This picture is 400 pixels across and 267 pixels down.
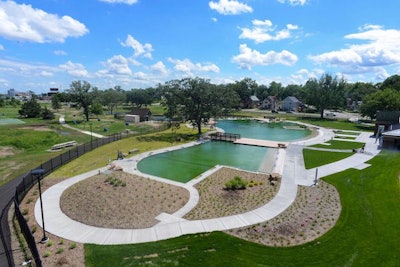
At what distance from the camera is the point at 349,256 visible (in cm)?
1201

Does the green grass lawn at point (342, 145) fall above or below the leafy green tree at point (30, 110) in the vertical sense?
below

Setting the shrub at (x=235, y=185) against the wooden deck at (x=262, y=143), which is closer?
the shrub at (x=235, y=185)

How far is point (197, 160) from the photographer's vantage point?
29.5 m

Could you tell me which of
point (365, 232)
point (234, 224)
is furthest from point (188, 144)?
point (365, 232)

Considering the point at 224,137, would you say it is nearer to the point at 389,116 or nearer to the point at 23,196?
the point at 389,116

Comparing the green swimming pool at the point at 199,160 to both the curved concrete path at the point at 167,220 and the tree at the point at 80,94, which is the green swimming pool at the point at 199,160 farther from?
the tree at the point at 80,94

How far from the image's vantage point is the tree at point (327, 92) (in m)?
71.9

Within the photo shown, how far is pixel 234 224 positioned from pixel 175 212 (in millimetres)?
4137

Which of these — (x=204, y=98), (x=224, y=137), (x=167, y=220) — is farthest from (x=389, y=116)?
(x=167, y=220)

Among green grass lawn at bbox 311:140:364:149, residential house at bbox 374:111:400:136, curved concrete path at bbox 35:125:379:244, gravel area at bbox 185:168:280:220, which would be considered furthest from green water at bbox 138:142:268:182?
residential house at bbox 374:111:400:136

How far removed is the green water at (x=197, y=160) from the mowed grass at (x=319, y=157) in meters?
5.19

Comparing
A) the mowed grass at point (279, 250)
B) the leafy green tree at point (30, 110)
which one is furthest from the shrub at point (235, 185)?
the leafy green tree at point (30, 110)

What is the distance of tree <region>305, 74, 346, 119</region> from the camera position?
2830 inches

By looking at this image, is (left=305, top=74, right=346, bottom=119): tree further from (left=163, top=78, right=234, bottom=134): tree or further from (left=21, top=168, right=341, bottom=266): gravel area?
Result: (left=21, top=168, right=341, bottom=266): gravel area
